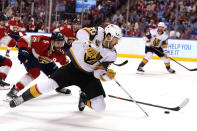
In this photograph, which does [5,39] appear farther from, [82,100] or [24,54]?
[82,100]

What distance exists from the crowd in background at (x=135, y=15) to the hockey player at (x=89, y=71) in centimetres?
629

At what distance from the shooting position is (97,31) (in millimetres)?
2945

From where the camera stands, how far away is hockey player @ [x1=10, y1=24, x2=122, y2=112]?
263 cm

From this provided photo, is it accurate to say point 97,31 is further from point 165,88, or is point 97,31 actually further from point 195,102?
point 165,88

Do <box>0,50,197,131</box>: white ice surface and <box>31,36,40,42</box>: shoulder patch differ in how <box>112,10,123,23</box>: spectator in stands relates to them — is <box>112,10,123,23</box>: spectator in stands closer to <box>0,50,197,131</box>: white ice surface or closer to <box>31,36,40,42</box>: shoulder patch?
<box>0,50,197,131</box>: white ice surface

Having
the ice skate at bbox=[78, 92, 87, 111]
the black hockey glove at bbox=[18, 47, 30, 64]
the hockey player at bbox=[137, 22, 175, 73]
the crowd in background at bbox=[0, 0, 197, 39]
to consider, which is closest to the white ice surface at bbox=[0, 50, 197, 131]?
the ice skate at bbox=[78, 92, 87, 111]

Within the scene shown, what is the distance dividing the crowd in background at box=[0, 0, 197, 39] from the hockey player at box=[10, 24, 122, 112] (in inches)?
248

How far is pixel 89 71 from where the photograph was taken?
2797 millimetres

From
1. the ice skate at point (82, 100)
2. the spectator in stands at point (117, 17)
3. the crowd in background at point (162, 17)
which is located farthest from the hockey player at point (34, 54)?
the spectator in stands at point (117, 17)

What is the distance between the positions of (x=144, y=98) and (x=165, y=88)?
0.85m

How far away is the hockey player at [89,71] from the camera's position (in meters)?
2.63

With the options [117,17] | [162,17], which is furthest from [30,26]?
[162,17]

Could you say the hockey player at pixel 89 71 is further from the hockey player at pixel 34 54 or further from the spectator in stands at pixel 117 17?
the spectator in stands at pixel 117 17

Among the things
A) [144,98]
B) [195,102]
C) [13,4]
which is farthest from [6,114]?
[13,4]
